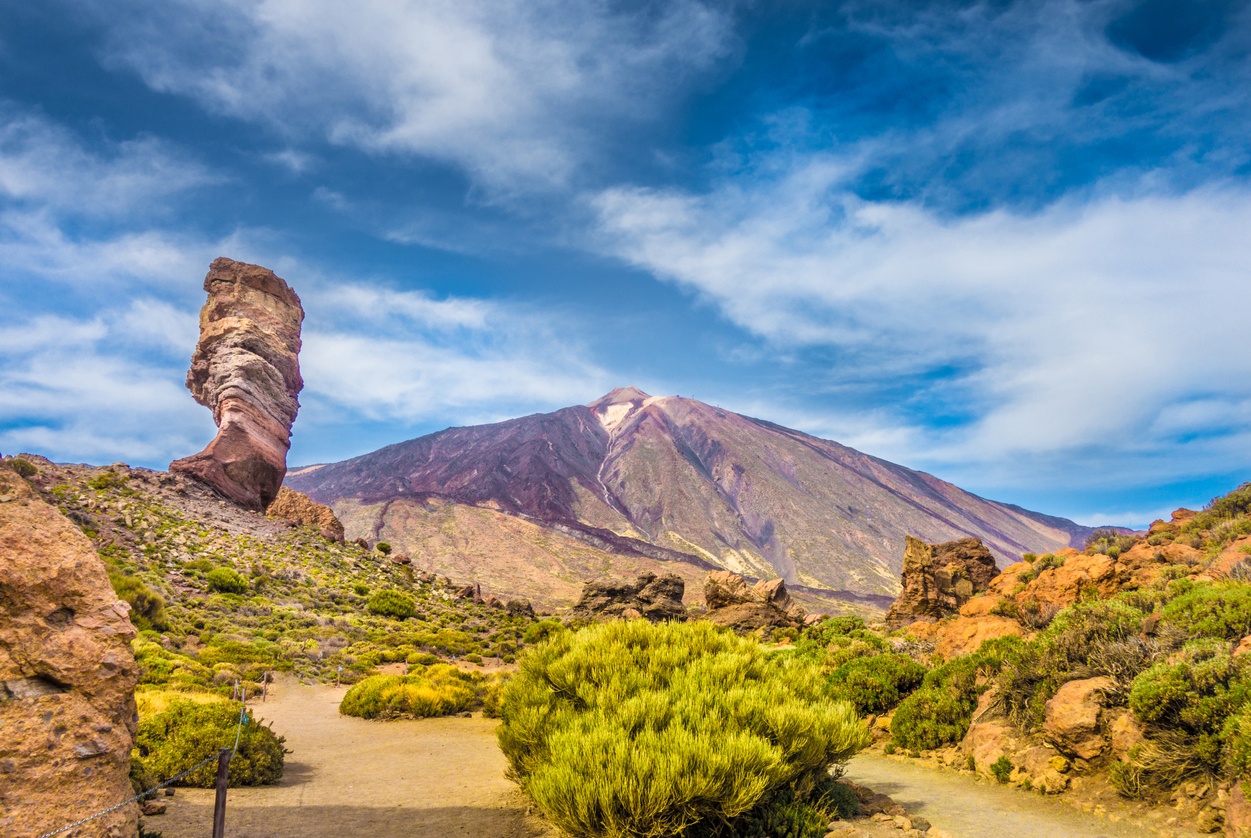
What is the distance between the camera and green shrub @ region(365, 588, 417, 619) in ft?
116

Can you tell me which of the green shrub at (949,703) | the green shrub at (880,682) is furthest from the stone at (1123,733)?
the green shrub at (880,682)

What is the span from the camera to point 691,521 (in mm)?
159875

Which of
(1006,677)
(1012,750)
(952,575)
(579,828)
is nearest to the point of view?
(579,828)

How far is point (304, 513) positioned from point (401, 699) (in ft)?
127

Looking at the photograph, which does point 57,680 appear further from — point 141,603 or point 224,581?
point 224,581

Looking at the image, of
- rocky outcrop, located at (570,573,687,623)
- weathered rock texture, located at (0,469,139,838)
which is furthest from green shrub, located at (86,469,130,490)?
weathered rock texture, located at (0,469,139,838)

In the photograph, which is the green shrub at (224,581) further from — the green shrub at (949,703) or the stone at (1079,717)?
the stone at (1079,717)

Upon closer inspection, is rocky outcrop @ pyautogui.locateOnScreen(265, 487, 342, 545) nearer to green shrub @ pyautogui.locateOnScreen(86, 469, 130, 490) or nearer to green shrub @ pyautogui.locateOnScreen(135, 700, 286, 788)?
green shrub @ pyautogui.locateOnScreen(86, 469, 130, 490)

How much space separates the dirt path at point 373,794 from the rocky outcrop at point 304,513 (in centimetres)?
3602

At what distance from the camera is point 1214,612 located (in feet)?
29.1

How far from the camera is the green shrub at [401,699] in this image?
56.0 ft

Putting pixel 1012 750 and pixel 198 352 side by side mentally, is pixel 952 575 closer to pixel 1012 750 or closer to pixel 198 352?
pixel 1012 750

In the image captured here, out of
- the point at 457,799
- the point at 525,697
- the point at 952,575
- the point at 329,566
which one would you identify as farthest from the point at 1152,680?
the point at 329,566

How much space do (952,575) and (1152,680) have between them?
22.2m
